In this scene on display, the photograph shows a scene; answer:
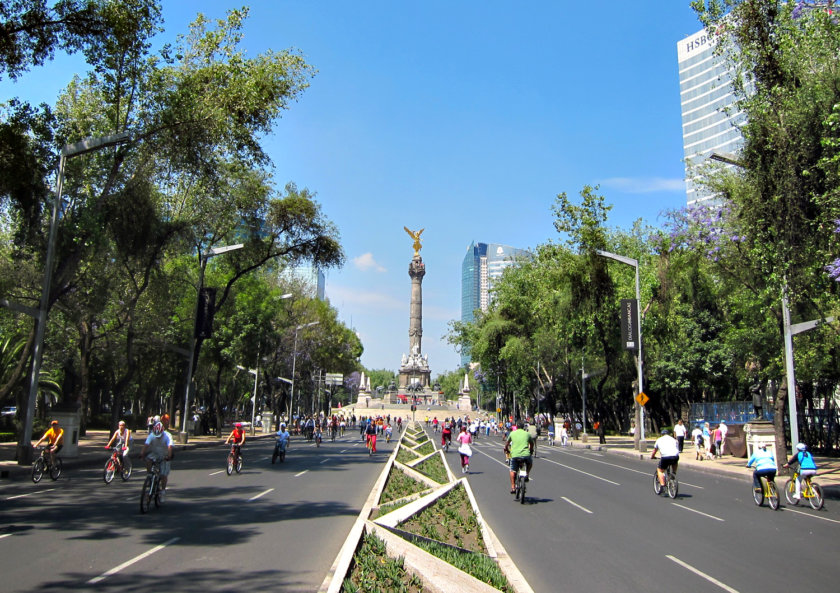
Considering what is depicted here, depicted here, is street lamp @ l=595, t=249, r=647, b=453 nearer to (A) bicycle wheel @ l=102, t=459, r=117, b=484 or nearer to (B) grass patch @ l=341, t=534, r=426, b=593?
(A) bicycle wheel @ l=102, t=459, r=117, b=484

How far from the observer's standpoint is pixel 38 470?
16.5 metres

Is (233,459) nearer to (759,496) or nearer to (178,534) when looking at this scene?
(178,534)

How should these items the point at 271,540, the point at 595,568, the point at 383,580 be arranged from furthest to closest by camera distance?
→ the point at 271,540 < the point at 595,568 < the point at 383,580

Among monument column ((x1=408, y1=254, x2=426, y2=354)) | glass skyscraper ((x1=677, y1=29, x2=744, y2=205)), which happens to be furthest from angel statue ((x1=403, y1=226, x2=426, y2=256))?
glass skyscraper ((x1=677, y1=29, x2=744, y2=205))

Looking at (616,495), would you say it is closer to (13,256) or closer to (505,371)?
(13,256)

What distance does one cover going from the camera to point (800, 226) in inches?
661

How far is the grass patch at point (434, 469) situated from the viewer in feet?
54.3

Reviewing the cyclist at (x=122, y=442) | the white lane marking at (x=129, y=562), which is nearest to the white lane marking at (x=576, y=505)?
the white lane marking at (x=129, y=562)

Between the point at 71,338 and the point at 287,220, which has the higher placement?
the point at 287,220

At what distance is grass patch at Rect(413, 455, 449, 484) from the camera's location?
54.3 feet

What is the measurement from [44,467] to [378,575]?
46.0ft

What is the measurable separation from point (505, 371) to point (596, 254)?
27.8m

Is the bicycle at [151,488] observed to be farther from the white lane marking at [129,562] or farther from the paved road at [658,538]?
the paved road at [658,538]

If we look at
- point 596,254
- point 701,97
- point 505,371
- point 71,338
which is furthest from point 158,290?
point 701,97
